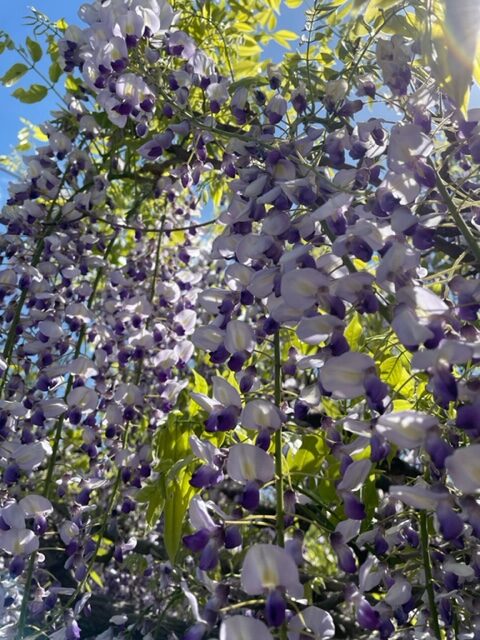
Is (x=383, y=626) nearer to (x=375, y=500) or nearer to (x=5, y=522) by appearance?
(x=375, y=500)

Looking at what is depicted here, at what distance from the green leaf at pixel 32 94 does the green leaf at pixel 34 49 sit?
126 millimetres

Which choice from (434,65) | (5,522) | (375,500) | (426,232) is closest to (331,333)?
(426,232)

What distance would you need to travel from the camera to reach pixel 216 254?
181 centimetres

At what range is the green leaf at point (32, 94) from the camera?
3293 millimetres

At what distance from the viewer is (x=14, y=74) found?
3199mm

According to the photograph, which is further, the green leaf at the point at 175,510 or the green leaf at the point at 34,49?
the green leaf at the point at 34,49

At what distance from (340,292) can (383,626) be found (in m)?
0.62

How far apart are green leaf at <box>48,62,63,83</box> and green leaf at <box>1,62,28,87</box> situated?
Answer: 0.11 metres

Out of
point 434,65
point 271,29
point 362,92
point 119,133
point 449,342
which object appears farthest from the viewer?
point 271,29

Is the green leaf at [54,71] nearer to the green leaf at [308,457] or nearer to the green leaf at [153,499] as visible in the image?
the green leaf at [153,499]

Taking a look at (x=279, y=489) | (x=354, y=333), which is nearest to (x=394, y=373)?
(x=354, y=333)

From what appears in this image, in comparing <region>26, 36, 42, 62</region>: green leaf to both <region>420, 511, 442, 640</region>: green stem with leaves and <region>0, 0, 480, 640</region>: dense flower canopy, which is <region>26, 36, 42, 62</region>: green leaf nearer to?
<region>0, 0, 480, 640</region>: dense flower canopy

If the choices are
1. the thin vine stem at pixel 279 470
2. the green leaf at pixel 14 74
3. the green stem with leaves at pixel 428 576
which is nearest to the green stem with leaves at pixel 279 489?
the thin vine stem at pixel 279 470

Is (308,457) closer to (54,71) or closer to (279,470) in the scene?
(279,470)
